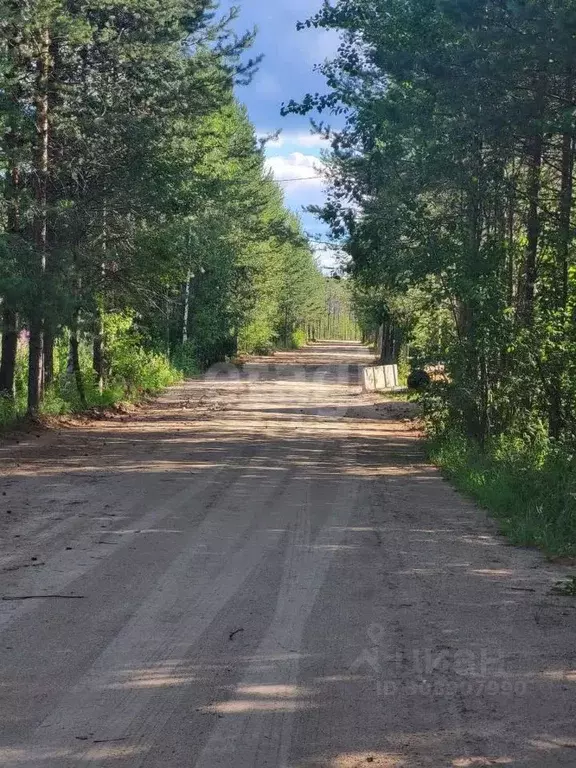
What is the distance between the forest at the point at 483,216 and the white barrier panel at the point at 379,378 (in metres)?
16.1

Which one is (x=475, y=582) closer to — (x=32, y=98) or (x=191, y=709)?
(x=191, y=709)

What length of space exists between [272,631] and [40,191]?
14620 millimetres

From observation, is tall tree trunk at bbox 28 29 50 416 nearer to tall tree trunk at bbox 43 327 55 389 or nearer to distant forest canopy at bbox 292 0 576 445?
tall tree trunk at bbox 43 327 55 389

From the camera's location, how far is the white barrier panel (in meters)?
34.8

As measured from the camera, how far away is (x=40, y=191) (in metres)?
18.4

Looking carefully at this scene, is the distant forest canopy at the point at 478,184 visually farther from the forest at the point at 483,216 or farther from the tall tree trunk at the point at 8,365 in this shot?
the tall tree trunk at the point at 8,365

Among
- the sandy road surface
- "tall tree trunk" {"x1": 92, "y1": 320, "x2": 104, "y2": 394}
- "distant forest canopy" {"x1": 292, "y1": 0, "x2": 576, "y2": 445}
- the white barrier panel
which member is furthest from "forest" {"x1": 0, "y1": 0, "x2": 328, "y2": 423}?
the white barrier panel

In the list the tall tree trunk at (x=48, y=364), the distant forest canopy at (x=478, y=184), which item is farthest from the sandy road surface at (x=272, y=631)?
the tall tree trunk at (x=48, y=364)

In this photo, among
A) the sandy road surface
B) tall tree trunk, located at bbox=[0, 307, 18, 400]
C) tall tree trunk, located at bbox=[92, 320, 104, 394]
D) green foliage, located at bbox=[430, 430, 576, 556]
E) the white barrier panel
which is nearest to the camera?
the sandy road surface

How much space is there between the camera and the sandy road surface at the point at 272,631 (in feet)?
13.5

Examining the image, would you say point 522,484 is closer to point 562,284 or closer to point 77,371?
point 562,284

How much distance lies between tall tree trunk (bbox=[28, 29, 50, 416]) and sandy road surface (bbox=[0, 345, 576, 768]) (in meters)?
6.67

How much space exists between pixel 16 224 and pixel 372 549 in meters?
12.0

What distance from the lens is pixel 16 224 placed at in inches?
693
